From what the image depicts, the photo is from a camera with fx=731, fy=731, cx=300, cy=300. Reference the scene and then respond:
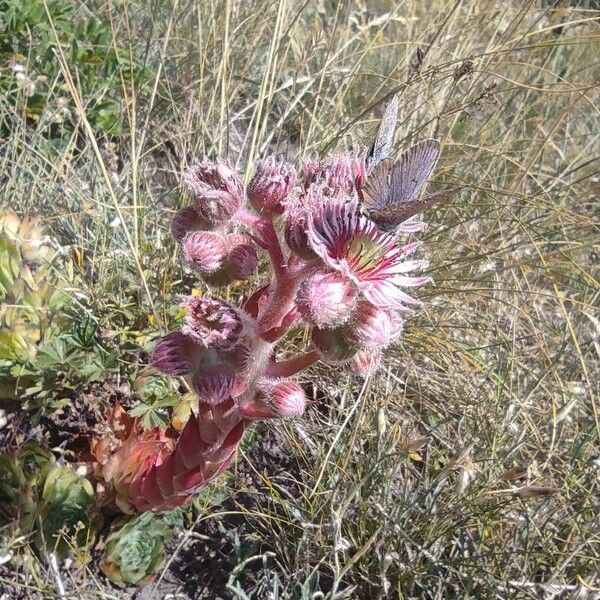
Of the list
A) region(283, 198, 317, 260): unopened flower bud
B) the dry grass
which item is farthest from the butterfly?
the dry grass

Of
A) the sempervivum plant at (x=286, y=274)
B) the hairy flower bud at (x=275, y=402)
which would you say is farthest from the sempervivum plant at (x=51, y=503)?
the hairy flower bud at (x=275, y=402)

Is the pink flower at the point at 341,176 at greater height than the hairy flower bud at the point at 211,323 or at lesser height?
greater

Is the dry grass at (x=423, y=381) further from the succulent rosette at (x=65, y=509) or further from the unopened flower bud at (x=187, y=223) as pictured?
the unopened flower bud at (x=187, y=223)

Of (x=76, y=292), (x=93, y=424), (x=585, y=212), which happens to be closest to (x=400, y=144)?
(x=585, y=212)

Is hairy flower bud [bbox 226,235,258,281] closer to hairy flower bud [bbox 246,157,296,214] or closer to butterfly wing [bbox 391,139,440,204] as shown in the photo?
hairy flower bud [bbox 246,157,296,214]

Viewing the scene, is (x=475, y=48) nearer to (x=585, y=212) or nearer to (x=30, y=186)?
(x=585, y=212)

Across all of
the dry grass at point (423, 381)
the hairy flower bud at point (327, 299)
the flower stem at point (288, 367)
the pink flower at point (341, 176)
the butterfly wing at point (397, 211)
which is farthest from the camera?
the dry grass at point (423, 381)
